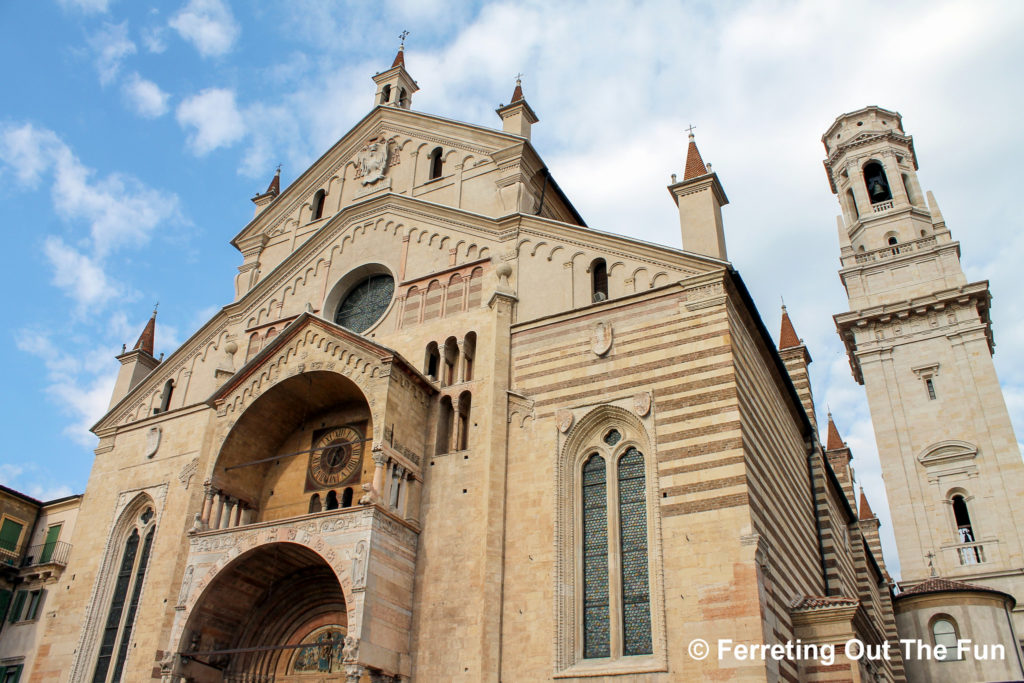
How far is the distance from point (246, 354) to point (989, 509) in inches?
1099

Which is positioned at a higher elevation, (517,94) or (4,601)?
(517,94)

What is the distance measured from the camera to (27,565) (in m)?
23.8

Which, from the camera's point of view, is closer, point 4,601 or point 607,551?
point 607,551

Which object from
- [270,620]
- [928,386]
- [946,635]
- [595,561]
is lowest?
[270,620]

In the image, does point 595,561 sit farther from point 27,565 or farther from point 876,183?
point 876,183

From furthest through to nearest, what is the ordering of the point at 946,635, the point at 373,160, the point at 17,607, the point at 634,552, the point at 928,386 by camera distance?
the point at 928,386 < the point at 946,635 < the point at 373,160 < the point at 17,607 < the point at 634,552

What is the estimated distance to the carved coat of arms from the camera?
78.1ft

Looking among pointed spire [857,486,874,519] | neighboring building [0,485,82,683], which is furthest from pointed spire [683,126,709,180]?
pointed spire [857,486,874,519]

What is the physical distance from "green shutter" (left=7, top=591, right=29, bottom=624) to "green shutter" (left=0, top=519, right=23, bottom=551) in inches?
68.1

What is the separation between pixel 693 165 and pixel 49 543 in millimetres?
21483

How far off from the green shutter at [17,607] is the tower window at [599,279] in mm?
18298

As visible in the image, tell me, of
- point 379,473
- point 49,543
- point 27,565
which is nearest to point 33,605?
point 27,565

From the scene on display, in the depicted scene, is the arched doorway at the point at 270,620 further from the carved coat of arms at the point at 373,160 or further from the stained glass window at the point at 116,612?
the carved coat of arms at the point at 373,160

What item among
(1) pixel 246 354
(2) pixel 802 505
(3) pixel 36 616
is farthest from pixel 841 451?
(3) pixel 36 616
